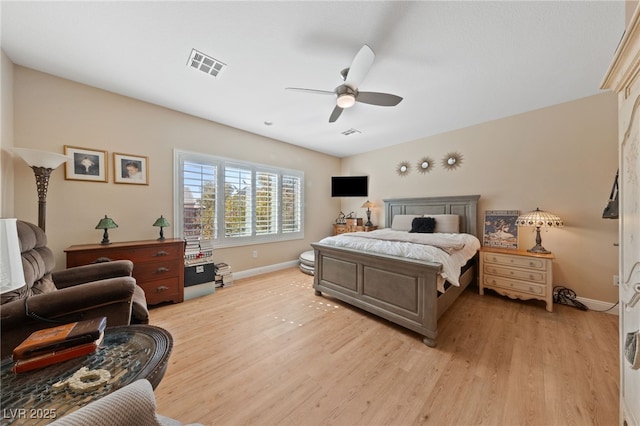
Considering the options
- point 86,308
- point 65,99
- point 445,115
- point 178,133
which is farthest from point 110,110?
point 445,115

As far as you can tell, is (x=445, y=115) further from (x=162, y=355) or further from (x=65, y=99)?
(x=65, y=99)

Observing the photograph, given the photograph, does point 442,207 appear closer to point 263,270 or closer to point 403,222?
point 403,222

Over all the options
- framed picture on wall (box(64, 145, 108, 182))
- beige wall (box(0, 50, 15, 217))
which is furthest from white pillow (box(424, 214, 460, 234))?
beige wall (box(0, 50, 15, 217))

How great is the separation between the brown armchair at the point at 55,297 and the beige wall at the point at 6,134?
659 mm

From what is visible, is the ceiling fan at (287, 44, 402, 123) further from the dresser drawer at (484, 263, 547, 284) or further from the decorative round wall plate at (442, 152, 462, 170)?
the dresser drawer at (484, 263, 547, 284)

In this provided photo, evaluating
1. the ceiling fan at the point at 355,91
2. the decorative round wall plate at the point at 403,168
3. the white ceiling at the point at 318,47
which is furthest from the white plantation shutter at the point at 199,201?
the decorative round wall plate at the point at 403,168

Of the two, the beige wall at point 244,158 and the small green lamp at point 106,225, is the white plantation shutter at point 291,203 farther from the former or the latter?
the small green lamp at point 106,225

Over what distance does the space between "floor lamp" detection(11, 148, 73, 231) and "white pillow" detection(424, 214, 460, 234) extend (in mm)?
4814

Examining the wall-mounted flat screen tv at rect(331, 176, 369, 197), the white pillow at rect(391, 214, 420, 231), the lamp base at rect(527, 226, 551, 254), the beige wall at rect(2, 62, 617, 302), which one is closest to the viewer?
the beige wall at rect(2, 62, 617, 302)

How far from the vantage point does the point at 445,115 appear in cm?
321

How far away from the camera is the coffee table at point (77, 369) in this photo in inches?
25.5

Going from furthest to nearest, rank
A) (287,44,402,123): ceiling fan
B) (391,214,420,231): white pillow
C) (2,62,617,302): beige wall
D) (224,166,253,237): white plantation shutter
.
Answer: (391,214,420,231): white pillow, (224,166,253,237): white plantation shutter, (2,62,617,302): beige wall, (287,44,402,123): ceiling fan

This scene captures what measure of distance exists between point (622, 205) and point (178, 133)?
4.29 metres

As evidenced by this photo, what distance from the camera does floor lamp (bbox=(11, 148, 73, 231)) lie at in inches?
77.2
